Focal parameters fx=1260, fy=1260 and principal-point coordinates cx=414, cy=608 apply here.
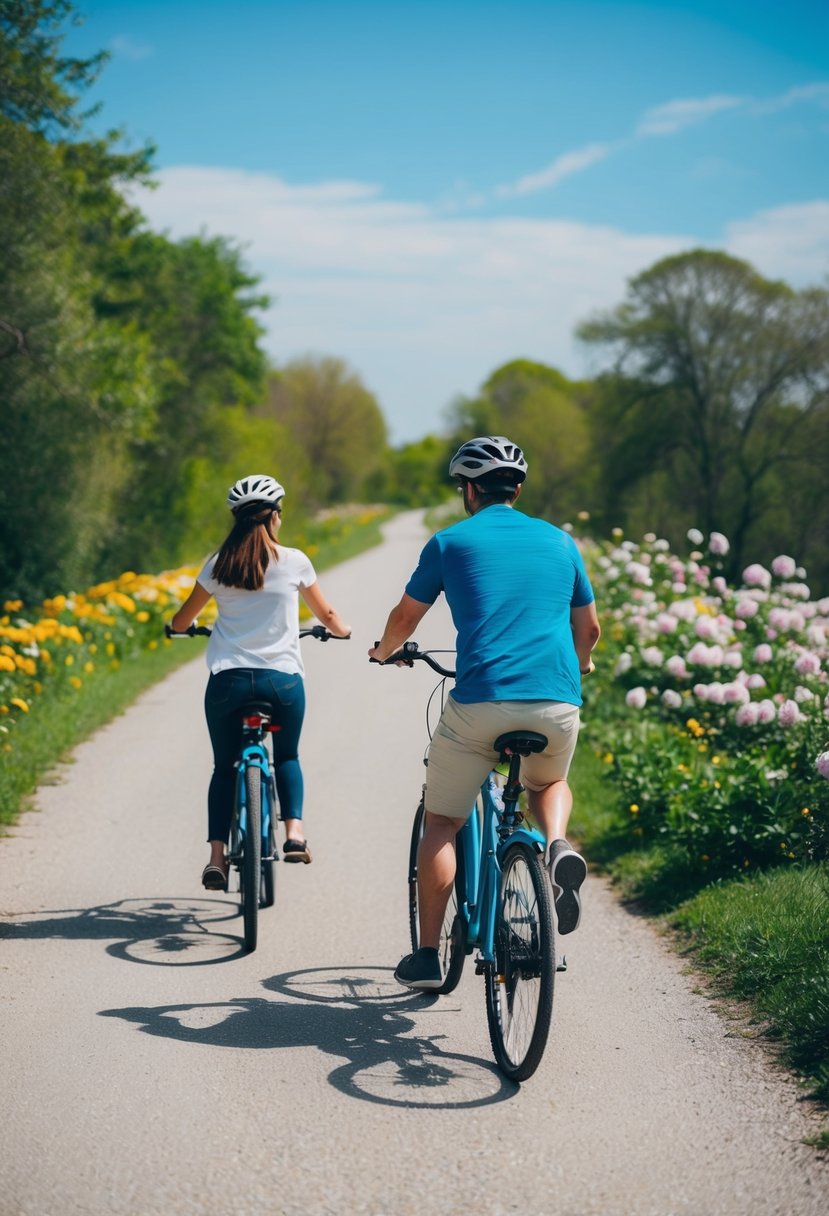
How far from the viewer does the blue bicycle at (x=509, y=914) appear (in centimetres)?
A: 402

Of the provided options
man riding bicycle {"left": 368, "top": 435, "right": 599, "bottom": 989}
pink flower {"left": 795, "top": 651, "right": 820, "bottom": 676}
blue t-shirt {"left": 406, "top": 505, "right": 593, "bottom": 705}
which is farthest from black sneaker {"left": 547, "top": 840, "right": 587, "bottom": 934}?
pink flower {"left": 795, "top": 651, "right": 820, "bottom": 676}

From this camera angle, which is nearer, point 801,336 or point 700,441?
point 801,336

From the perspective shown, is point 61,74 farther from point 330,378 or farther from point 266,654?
point 330,378

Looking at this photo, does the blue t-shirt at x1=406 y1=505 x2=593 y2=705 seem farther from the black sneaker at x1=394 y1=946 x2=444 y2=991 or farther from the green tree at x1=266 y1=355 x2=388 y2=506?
the green tree at x1=266 y1=355 x2=388 y2=506

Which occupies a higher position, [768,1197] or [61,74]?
[61,74]

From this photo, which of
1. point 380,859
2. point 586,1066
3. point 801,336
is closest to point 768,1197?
point 586,1066

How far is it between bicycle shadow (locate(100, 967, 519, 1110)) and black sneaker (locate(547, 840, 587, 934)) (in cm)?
58

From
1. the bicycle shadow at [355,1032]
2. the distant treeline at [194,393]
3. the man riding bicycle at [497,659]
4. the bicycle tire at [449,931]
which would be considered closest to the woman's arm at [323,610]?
the bicycle tire at [449,931]

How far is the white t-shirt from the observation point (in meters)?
5.80

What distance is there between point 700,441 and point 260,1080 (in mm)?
42106

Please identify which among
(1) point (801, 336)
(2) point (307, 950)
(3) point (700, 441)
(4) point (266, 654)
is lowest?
(2) point (307, 950)

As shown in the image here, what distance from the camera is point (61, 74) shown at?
1969 cm

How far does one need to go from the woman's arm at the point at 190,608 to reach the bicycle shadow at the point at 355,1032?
177cm

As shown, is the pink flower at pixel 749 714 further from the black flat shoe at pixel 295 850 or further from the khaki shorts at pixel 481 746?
the khaki shorts at pixel 481 746
